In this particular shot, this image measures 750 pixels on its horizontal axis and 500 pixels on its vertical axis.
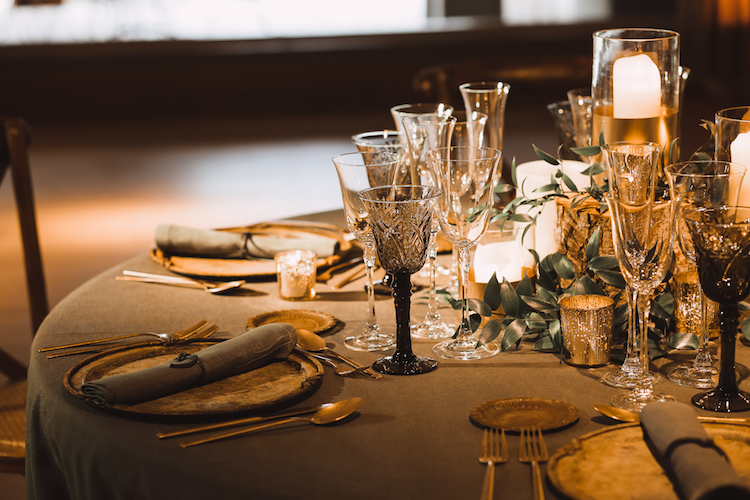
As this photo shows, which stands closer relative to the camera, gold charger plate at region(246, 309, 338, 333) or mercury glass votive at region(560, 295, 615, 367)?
mercury glass votive at region(560, 295, 615, 367)

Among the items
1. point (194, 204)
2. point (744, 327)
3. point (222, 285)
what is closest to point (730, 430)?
point (744, 327)

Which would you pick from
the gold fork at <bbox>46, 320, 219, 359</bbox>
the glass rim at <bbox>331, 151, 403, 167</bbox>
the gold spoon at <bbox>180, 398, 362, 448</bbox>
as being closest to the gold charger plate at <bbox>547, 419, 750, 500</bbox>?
the gold spoon at <bbox>180, 398, 362, 448</bbox>

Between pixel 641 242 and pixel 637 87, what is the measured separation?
0.37 metres

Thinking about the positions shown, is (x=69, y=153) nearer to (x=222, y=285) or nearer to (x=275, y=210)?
(x=275, y=210)

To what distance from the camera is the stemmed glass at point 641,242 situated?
94 cm

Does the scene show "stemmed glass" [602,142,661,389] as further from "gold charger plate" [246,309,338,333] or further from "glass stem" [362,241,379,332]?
"gold charger plate" [246,309,338,333]

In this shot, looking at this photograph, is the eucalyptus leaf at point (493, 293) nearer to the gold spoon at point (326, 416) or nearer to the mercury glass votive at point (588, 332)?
the mercury glass votive at point (588, 332)

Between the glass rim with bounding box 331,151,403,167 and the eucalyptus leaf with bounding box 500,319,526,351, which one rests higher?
the glass rim with bounding box 331,151,403,167

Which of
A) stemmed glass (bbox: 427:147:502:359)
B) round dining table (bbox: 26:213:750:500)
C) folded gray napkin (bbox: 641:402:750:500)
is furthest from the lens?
stemmed glass (bbox: 427:147:502:359)

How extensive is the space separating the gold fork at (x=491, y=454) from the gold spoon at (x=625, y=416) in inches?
4.9

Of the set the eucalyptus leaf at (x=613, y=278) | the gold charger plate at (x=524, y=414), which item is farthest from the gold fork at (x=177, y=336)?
the eucalyptus leaf at (x=613, y=278)

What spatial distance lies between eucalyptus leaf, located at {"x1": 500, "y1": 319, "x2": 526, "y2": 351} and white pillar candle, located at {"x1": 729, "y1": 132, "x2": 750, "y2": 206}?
0.33 metres

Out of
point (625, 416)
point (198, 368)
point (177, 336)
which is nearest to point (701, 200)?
point (625, 416)

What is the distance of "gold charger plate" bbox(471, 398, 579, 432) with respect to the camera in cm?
91
